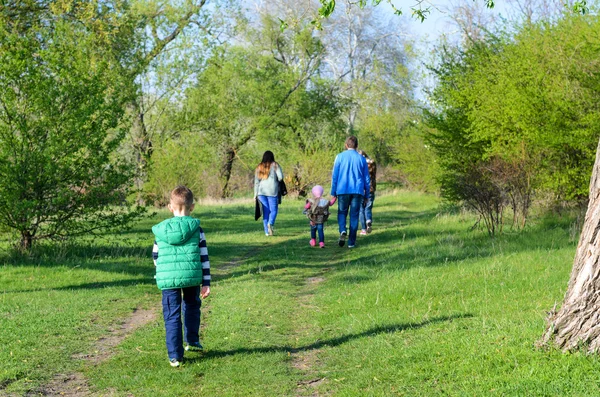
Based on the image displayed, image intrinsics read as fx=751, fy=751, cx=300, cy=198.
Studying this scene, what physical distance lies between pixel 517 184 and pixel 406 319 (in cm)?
924

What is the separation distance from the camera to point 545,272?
9672mm

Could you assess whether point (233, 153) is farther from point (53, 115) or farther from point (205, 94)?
point (53, 115)

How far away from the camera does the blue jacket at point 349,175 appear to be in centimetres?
1405

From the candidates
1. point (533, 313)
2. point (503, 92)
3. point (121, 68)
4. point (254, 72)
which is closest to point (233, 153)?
point (254, 72)

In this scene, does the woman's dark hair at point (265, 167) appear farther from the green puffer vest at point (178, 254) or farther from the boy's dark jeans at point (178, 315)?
the green puffer vest at point (178, 254)

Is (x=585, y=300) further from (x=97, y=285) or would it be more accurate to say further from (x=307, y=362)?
(x=97, y=285)

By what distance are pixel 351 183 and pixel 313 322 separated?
6210 mm

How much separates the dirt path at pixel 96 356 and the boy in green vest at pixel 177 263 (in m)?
0.80

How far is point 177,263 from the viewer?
6.47 m

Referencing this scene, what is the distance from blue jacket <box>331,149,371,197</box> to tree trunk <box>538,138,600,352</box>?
831cm

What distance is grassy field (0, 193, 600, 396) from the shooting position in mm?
5723

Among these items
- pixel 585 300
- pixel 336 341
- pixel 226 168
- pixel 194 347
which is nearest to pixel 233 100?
pixel 226 168

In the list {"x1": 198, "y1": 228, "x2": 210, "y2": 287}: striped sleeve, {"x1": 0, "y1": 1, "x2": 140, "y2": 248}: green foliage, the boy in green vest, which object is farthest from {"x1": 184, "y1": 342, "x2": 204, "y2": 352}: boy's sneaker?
{"x1": 0, "y1": 1, "x2": 140, "y2": 248}: green foliage

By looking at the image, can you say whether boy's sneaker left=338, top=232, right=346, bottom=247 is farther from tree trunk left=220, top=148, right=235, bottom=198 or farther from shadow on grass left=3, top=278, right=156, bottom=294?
tree trunk left=220, top=148, right=235, bottom=198
